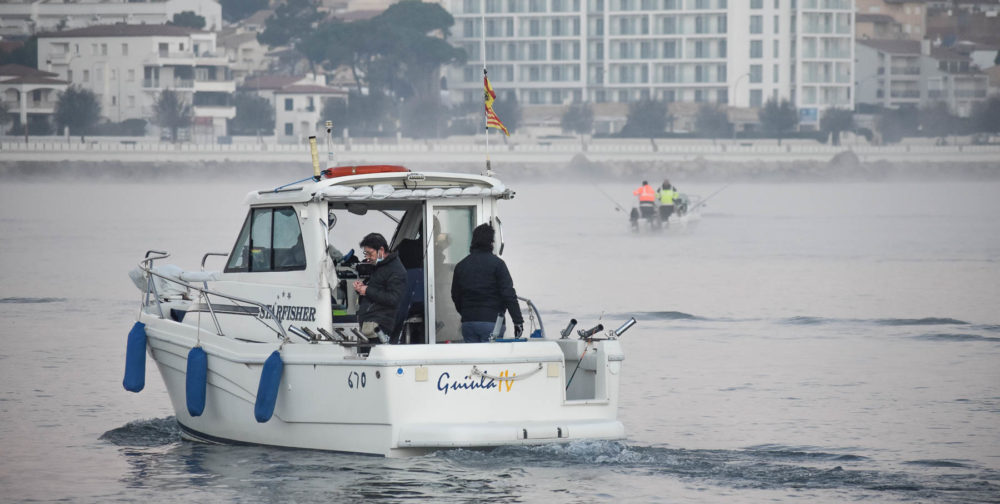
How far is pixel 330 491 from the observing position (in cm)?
1412

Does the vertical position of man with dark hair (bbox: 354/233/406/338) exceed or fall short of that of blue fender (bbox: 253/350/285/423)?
it exceeds it

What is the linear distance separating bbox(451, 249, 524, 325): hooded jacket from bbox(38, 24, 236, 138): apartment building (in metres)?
134

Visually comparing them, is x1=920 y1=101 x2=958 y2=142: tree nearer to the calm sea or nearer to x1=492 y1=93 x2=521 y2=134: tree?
x1=492 y1=93 x2=521 y2=134: tree

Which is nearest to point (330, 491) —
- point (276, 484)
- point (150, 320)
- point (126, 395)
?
point (276, 484)

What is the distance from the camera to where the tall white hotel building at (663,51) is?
15862 cm

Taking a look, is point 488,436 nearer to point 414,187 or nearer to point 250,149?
point 414,187

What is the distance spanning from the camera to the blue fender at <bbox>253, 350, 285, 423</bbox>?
14.3 m

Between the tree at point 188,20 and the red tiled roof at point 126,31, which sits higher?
the tree at point 188,20

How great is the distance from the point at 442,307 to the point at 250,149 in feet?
393

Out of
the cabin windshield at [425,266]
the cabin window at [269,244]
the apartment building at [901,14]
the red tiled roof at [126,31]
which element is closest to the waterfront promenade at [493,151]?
the red tiled roof at [126,31]

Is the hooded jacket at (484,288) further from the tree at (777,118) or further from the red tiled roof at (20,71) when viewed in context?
the red tiled roof at (20,71)

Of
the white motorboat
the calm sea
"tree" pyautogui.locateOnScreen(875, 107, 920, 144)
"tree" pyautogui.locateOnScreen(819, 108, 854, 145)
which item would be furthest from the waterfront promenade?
the white motorboat

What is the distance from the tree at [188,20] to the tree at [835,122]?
63.3 m

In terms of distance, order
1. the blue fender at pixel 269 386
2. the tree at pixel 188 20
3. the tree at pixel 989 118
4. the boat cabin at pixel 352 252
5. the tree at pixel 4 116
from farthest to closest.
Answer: the tree at pixel 188 20 → the tree at pixel 989 118 → the tree at pixel 4 116 → the boat cabin at pixel 352 252 → the blue fender at pixel 269 386
